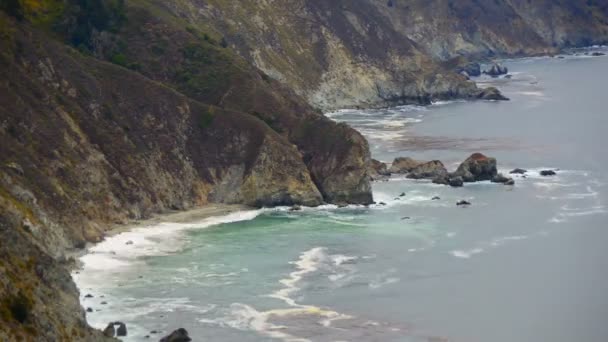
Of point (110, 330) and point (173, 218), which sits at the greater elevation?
point (173, 218)

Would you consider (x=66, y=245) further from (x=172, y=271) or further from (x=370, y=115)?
(x=370, y=115)

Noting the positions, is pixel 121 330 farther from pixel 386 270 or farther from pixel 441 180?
pixel 441 180

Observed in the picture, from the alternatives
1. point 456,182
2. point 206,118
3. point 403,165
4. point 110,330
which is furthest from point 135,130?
point 110,330

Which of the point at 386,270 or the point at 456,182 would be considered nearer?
the point at 386,270

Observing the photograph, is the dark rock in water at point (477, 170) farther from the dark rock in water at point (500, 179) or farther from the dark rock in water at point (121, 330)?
the dark rock in water at point (121, 330)

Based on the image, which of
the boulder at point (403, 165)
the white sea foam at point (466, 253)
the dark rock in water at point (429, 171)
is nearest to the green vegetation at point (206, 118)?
the boulder at point (403, 165)

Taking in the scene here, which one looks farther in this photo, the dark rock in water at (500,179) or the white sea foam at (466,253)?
the dark rock in water at (500,179)
